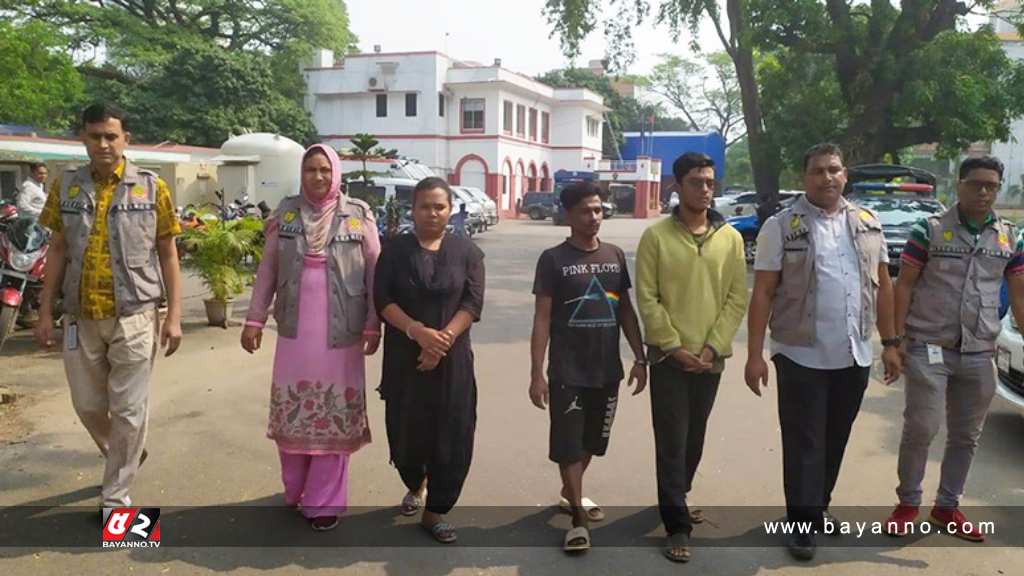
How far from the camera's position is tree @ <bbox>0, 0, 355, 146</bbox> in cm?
2953

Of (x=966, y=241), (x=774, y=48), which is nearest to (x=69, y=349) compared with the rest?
(x=966, y=241)

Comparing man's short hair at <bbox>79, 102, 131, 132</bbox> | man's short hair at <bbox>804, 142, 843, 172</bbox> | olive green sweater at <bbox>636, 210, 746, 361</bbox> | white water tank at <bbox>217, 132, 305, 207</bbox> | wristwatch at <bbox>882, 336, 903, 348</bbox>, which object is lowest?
wristwatch at <bbox>882, 336, 903, 348</bbox>

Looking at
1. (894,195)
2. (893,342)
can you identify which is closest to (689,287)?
(893,342)

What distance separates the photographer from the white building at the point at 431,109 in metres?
37.1

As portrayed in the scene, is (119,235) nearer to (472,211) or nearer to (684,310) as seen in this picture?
(684,310)

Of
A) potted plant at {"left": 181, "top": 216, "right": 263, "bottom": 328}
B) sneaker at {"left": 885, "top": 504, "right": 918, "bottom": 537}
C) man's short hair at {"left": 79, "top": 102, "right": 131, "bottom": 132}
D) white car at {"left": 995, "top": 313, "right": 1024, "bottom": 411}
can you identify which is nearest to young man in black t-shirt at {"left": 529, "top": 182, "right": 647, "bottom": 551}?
sneaker at {"left": 885, "top": 504, "right": 918, "bottom": 537}

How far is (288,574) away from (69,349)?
1.50m

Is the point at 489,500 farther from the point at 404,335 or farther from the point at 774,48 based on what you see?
the point at 774,48

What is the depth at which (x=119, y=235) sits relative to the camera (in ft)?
12.1

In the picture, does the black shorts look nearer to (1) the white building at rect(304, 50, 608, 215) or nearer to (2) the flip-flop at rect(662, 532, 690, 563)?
(2) the flip-flop at rect(662, 532, 690, 563)

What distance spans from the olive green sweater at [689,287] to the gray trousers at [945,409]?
0.93 meters

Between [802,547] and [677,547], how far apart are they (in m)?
0.56

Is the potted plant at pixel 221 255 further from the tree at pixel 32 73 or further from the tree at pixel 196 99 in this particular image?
the tree at pixel 196 99

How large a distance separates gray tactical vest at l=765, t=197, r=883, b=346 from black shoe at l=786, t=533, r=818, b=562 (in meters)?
0.87
